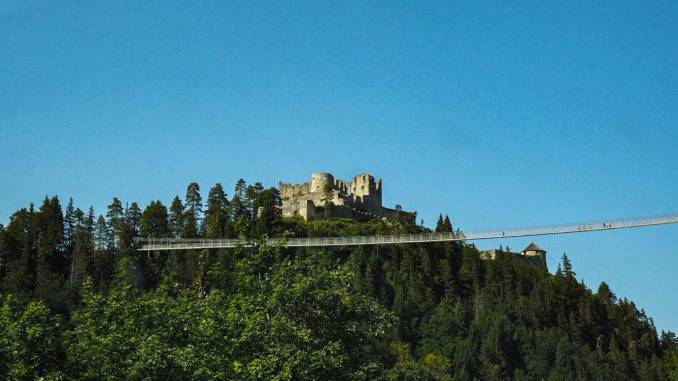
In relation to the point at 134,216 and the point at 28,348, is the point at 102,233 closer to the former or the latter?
the point at 134,216

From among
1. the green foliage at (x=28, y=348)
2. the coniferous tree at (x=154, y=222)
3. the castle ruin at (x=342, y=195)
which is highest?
the castle ruin at (x=342, y=195)

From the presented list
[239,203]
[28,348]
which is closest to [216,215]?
[239,203]

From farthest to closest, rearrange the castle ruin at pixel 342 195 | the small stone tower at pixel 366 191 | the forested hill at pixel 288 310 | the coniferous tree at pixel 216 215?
1. the small stone tower at pixel 366 191
2. the castle ruin at pixel 342 195
3. the coniferous tree at pixel 216 215
4. the forested hill at pixel 288 310

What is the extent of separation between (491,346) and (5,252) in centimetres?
5484

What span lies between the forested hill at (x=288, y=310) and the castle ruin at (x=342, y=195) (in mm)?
10707

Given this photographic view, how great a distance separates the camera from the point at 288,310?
28.7m

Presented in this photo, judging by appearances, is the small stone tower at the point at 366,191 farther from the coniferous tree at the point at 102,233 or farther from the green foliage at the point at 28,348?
the green foliage at the point at 28,348

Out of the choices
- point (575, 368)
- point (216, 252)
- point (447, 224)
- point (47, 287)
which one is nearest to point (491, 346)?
point (575, 368)

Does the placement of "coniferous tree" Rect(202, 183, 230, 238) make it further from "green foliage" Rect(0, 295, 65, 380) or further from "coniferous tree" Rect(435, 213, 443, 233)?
"green foliage" Rect(0, 295, 65, 380)

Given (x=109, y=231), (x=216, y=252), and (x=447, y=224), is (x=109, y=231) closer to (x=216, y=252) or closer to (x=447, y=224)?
(x=216, y=252)

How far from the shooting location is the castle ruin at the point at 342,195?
110438 mm

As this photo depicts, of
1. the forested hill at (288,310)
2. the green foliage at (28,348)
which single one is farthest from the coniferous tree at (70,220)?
the green foliage at (28,348)

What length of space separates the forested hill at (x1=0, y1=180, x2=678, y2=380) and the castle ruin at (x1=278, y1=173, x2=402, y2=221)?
1071 centimetres

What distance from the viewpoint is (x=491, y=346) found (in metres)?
77.7
